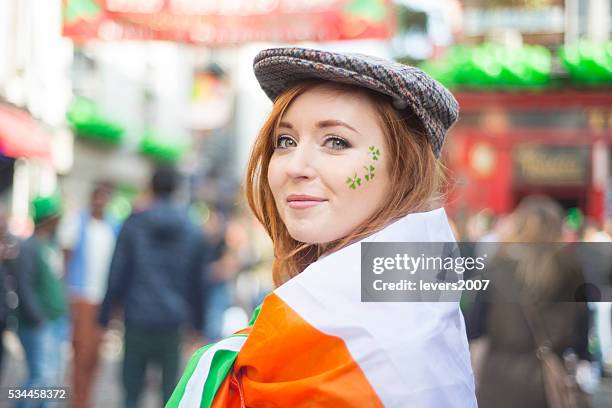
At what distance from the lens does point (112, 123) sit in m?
16.1

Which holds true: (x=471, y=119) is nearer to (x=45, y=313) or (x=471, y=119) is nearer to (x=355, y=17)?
(x=355, y=17)

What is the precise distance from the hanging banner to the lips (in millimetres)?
4029

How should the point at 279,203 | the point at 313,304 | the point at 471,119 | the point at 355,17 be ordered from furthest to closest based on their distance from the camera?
the point at 471,119 < the point at 355,17 < the point at 279,203 < the point at 313,304

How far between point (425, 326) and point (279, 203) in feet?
1.35

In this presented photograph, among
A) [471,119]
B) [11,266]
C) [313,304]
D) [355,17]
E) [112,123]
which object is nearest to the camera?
[313,304]

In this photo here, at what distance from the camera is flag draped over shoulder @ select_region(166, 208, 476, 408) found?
1.19 metres

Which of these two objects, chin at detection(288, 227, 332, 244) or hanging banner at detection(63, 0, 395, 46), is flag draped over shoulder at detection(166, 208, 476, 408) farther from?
hanging banner at detection(63, 0, 395, 46)

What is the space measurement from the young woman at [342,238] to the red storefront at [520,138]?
6270 mm

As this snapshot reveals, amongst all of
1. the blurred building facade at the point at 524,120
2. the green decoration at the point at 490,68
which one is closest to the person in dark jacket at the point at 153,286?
the blurred building facade at the point at 524,120

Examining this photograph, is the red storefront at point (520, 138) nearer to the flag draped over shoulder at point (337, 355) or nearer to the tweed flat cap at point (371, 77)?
the tweed flat cap at point (371, 77)

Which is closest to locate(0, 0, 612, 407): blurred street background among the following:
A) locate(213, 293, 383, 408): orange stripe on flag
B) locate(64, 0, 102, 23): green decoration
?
locate(64, 0, 102, 23): green decoration

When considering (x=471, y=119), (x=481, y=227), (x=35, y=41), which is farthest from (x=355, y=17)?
(x=35, y=41)

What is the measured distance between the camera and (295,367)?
3.99 feet

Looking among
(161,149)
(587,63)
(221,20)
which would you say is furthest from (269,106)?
(161,149)
